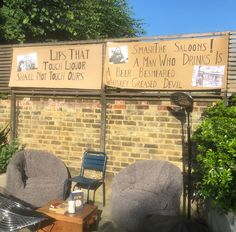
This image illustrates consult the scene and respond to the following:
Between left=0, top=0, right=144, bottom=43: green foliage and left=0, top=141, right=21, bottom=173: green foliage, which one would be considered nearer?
left=0, top=141, right=21, bottom=173: green foliage

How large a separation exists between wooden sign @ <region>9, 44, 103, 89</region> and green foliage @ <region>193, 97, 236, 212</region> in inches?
110

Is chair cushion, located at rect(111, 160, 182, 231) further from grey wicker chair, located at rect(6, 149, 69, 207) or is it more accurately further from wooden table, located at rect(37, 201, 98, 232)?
grey wicker chair, located at rect(6, 149, 69, 207)

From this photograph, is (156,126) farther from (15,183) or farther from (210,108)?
(15,183)

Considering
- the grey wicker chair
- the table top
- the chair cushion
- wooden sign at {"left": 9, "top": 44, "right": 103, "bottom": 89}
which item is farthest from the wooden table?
wooden sign at {"left": 9, "top": 44, "right": 103, "bottom": 89}

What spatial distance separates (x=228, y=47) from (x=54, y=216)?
12.0 feet

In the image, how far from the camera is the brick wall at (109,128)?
679 centimetres

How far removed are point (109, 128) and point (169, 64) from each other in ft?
5.26

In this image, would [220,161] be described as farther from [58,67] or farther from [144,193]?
[58,67]

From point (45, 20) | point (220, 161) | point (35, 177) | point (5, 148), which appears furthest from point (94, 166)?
point (45, 20)

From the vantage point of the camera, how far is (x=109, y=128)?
733 centimetres

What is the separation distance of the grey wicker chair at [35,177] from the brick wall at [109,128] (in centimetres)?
86

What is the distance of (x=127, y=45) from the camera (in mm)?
7098

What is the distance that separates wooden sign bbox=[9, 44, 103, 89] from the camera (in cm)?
739

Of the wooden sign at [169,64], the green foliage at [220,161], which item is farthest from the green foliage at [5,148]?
the green foliage at [220,161]
